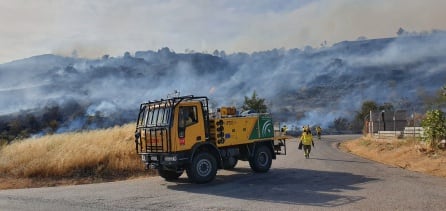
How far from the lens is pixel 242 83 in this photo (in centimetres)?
16275

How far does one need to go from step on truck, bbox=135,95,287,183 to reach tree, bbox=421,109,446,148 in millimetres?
10095

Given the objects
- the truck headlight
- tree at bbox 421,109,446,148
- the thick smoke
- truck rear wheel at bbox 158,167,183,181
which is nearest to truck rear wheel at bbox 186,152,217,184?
the truck headlight

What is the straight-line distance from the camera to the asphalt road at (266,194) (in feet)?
36.3

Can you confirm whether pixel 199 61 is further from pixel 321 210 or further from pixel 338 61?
pixel 321 210

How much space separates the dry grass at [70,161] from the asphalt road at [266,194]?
3.29 meters

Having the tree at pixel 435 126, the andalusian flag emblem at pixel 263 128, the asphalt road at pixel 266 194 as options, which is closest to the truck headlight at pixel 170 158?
the asphalt road at pixel 266 194

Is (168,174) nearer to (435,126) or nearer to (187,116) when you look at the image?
(187,116)

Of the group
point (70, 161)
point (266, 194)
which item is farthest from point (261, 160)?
point (70, 161)

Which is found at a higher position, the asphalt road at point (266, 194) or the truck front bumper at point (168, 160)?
the truck front bumper at point (168, 160)

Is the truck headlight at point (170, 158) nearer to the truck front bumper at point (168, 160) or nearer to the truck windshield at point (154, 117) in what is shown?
the truck front bumper at point (168, 160)

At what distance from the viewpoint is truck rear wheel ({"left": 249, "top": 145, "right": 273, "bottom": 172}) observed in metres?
17.9

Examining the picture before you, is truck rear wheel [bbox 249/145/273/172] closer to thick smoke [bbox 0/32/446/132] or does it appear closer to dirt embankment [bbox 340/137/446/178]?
dirt embankment [bbox 340/137/446/178]

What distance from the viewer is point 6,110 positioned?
72438mm

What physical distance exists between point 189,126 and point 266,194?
3824mm
